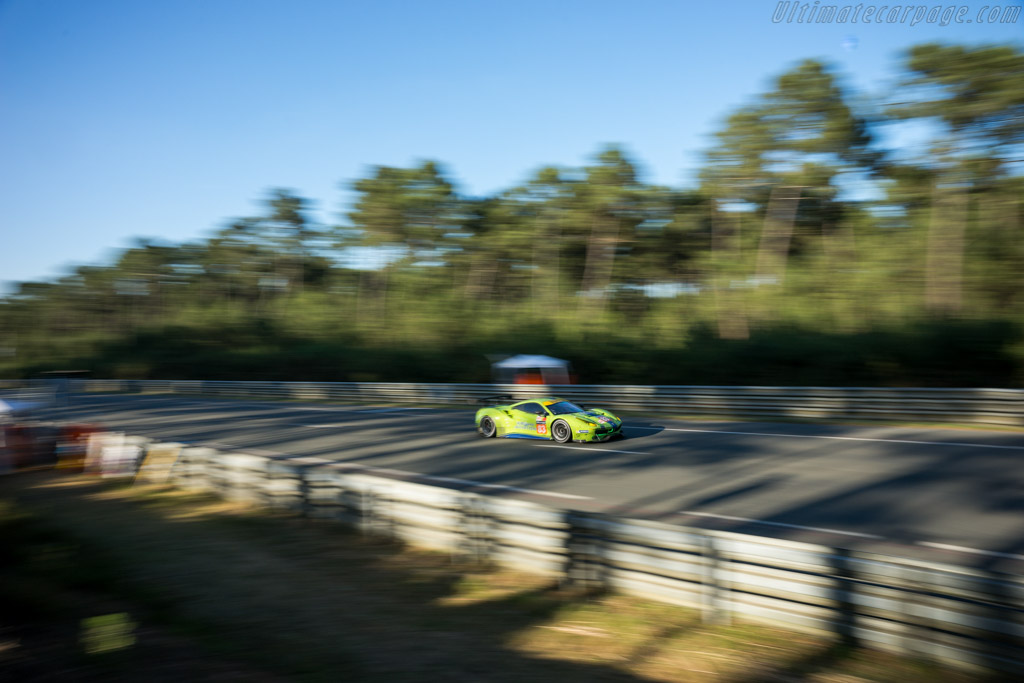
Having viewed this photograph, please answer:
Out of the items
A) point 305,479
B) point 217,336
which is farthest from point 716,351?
point 217,336

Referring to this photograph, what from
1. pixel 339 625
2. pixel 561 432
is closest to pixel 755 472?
pixel 561 432

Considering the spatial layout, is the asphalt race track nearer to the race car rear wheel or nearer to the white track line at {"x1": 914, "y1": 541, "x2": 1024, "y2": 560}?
the white track line at {"x1": 914, "y1": 541, "x2": 1024, "y2": 560}

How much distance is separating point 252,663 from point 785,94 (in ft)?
109

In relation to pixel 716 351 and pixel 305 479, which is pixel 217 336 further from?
pixel 305 479

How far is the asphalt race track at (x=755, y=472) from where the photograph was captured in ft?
26.5

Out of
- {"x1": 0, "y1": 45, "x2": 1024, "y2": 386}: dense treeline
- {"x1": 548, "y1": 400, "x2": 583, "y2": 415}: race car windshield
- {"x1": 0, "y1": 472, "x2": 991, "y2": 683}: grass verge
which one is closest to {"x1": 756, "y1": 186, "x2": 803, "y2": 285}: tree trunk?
{"x1": 0, "y1": 45, "x2": 1024, "y2": 386}: dense treeline

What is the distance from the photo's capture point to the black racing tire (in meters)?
14.9

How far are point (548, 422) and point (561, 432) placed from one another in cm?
43

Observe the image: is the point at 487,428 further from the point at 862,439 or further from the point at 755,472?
the point at 862,439

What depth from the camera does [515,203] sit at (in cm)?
4866

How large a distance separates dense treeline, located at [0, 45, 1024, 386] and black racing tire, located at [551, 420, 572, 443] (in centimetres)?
1156

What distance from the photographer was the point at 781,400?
1892cm

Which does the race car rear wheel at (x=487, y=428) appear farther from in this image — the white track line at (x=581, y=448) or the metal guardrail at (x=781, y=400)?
the metal guardrail at (x=781, y=400)

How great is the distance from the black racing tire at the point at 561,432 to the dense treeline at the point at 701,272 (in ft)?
37.9
